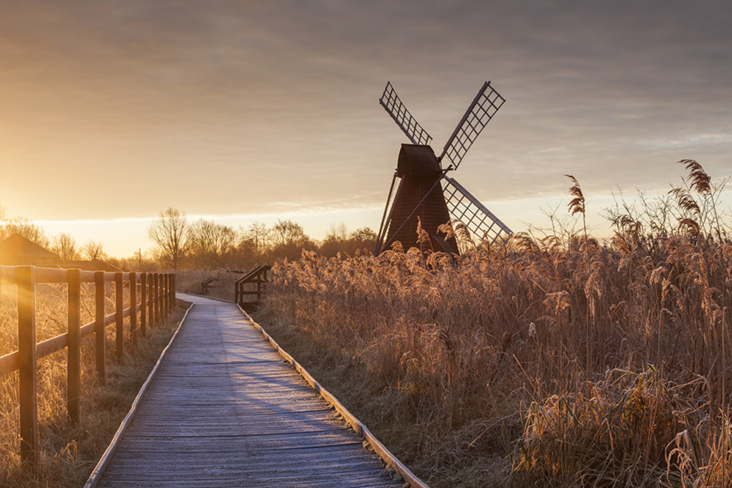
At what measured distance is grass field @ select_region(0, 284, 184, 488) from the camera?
438 centimetres

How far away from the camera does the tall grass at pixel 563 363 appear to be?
371 cm

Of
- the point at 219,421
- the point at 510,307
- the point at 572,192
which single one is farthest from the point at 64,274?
the point at 572,192

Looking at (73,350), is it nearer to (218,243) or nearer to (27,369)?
(27,369)

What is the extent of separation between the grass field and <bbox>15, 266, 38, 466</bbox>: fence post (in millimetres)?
87

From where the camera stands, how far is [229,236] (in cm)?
7138

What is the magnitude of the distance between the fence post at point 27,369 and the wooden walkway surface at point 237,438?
63cm

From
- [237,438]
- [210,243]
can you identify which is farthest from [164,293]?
[210,243]

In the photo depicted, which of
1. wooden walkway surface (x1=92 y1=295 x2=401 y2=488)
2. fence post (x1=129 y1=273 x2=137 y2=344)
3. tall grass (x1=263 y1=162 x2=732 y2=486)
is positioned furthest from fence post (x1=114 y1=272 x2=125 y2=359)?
tall grass (x1=263 y1=162 x2=732 y2=486)

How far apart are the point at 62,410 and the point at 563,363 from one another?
5004mm

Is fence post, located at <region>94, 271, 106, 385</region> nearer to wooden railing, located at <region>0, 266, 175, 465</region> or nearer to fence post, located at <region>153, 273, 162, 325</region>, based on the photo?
wooden railing, located at <region>0, 266, 175, 465</region>

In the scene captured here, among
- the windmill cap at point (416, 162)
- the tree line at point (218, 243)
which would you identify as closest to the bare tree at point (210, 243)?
the tree line at point (218, 243)

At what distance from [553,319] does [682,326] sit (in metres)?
1.20

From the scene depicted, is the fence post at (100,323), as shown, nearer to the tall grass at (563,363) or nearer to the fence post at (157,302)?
the tall grass at (563,363)

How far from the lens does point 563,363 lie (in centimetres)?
527
